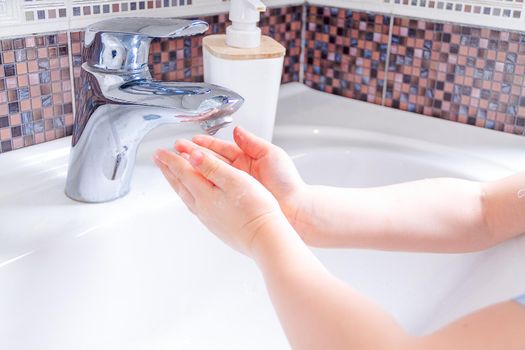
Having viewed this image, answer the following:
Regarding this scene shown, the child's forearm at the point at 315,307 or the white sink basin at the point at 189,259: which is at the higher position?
the child's forearm at the point at 315,307

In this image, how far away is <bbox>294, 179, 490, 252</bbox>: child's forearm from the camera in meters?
0.66

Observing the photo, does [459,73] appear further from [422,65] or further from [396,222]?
[396,222]

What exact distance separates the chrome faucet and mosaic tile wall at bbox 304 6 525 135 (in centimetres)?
39

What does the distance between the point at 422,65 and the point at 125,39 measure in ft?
1.54

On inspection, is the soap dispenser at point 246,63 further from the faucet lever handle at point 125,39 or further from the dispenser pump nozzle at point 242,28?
the faucet lever handle at point 125,39

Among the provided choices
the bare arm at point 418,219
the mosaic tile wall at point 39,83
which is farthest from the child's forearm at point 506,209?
the mosaic tile wall at point 39,83

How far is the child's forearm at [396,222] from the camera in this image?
658mm

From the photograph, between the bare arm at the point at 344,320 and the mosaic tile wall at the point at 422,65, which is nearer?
the bare arm at the point at 344,320

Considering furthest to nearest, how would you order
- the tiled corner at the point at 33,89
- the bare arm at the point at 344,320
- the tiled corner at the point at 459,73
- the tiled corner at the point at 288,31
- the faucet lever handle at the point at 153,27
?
1. the tiled corner at the point at 288,31
2. the tiled corner at the point at 459,73
3. the tiled corner at the point at 33,89
4. the faucet lever handle at the point at 153,27
5. the bare arm at the point at 344,320

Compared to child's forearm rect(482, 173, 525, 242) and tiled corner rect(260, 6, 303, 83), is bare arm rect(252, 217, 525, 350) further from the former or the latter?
tiled corner rect(260, 6, 303, 83)

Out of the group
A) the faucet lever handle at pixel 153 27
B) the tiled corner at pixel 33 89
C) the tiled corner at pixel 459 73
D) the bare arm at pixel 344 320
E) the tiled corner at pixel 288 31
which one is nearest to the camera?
the bare arm at pixel 344 320

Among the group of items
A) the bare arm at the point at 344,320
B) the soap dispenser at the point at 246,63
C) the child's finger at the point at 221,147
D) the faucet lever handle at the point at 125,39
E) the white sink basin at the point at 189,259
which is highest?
the faucet lever handle at the point at 125,39

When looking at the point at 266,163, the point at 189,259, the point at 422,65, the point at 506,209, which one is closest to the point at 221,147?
the point at 266,163

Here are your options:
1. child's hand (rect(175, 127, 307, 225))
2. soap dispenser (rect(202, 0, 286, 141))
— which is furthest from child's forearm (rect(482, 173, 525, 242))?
soap dispenser (rect(202, 0, 286, 141))
